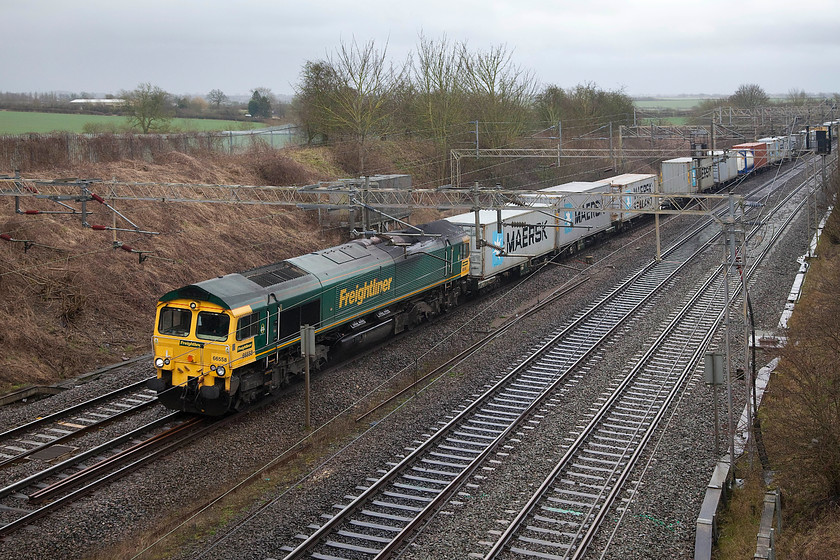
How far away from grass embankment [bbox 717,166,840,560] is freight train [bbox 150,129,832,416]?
218 inches

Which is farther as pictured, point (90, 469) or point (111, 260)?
point (111, 260)

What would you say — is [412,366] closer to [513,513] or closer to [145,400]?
[145,400]

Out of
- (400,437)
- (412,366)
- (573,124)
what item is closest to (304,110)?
(573,124)

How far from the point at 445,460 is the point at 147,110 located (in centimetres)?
3941

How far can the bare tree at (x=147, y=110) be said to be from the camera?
159ft

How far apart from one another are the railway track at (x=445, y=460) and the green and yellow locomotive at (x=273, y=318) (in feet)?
14.0

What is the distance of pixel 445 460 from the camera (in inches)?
631

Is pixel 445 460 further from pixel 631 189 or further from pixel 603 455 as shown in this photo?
pixel 631 189

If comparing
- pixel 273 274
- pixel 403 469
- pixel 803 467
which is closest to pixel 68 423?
pixel 273 274

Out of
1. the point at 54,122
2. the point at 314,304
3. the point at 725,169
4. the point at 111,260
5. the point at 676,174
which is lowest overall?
the point at 314,304

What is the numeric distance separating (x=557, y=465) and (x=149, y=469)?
7957 mm

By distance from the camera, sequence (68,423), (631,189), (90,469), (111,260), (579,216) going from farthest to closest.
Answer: (631,189) < (579,216) < (111,260) < (68,423) < (90,469)

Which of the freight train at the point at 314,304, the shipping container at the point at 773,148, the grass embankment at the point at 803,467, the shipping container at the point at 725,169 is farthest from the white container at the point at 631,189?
the shipping container at the point at 773,148

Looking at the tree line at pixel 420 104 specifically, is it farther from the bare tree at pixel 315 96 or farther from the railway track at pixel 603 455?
the railway track at pixel 603 455
